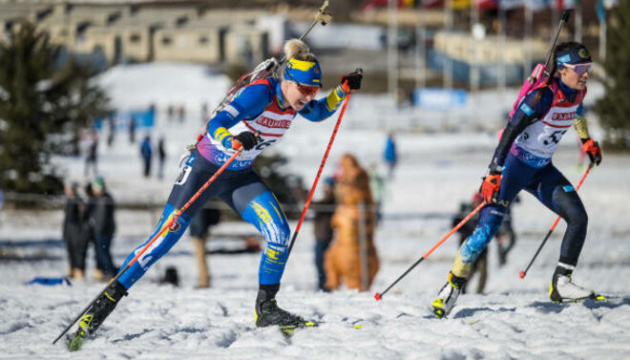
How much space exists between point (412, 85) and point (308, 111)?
64975 mm

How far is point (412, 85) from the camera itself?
71125 mm

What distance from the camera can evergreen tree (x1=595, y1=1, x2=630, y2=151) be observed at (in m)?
30.8

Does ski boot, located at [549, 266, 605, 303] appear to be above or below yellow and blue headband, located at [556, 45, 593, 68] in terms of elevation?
below

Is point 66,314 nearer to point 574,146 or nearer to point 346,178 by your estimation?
point 346,178

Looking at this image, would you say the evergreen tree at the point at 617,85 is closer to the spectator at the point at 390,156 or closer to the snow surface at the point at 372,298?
the snow surface at the point at 372,298

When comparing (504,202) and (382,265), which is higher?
(504,202)

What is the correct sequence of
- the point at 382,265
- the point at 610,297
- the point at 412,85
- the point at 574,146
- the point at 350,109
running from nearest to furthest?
the point at 610,297 → the point at 382,265 → the point at 574,146 → the point at 350,109 → the point at 412,85

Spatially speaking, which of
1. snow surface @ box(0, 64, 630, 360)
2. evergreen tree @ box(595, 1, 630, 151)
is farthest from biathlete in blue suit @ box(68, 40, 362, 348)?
evergreen tree @ box(595, 1, 630, 151)

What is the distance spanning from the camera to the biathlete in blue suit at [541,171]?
6.57 m

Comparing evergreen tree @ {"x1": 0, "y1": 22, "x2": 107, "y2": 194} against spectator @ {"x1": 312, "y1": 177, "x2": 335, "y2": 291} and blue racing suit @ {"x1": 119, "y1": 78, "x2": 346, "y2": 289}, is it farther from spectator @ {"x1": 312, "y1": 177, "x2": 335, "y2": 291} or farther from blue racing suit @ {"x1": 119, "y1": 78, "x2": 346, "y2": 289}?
blue racing suit @ {"x1": 119, "y1": 78, "x2": 346, "y2": 289}

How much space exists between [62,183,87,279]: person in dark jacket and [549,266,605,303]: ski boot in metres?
7.76

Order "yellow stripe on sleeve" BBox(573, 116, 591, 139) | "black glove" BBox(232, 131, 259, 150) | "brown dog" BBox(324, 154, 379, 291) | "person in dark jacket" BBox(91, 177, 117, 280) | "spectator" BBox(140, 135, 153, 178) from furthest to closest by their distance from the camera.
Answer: "spectator" BBox(140, 135, 153, 178) → "person in dark jacket" BBox(91, 177, 117, 280) → "brown dog" BBox(324, 154, 379, 291) → "yellow stripe on sleeve" BBox(573, 116, 591, 139) → "black glove" BBox(232, 131, 259, 150)

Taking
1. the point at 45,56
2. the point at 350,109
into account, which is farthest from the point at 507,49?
the point at 45,56

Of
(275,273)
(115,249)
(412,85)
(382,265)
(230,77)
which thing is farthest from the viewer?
(412,85)
